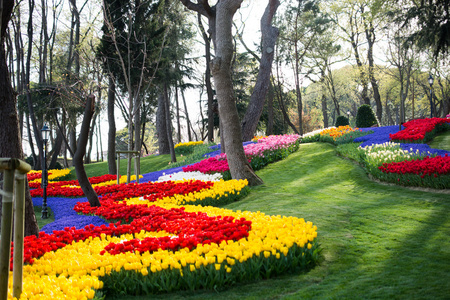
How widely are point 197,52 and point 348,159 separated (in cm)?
2180

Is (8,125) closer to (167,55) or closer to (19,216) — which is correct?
(19,216)

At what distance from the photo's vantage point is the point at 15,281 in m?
2.71

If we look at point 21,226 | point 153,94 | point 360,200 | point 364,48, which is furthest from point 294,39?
point 21,226

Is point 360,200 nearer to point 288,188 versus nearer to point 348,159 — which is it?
point 288,188

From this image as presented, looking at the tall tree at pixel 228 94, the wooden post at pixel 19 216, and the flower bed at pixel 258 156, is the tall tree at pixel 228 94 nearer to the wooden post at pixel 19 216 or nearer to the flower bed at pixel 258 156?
the flower bed at pixel 258 156

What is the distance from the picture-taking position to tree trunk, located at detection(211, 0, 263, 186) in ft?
28.8

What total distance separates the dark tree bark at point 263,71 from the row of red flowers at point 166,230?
394 inches

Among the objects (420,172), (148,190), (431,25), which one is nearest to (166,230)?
(148,190)

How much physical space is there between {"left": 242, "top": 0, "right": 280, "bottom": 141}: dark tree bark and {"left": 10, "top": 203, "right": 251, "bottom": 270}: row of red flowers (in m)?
10.0

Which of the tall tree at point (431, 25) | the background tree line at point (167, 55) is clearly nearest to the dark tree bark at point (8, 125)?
the background tree line at point (167, 55)

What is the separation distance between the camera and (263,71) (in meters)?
15.0

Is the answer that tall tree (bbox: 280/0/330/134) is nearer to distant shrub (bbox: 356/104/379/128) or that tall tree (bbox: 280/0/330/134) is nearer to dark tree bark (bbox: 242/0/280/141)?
distant shrub (bbox: 356/104/379/128)

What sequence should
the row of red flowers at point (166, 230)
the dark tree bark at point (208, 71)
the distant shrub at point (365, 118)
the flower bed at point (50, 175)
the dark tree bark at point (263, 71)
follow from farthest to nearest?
the distant shrub at point (365, 118) → the dark tree bark at point (208, 71) → the flower bed at point (50, 175) → the dark tree bark at point (263, 71) → the row of red flowers at point (166, 230)

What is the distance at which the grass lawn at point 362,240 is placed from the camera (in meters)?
3.04
